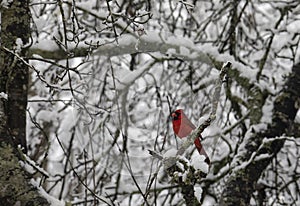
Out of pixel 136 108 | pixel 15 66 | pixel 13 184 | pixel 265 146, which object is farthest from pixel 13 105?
pixel 265 146

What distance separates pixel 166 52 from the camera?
11.8 ft

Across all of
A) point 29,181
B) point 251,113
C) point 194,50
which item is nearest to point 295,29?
point 251,113

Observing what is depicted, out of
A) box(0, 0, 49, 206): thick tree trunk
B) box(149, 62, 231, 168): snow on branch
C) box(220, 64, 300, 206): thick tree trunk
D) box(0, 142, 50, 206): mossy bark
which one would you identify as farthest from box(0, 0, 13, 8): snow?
box(220, 64, 300, 206): thick tree trunk

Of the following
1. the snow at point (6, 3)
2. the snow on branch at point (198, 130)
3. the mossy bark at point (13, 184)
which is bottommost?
the mossy bark at point (13, 184)

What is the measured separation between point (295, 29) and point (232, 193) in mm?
1770

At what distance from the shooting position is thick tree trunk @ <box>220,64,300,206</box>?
3.29m

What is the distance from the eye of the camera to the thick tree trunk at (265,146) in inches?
129

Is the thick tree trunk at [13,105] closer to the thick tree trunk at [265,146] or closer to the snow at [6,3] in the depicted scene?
the snow at [6,3]

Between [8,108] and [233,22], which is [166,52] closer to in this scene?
[233,22]

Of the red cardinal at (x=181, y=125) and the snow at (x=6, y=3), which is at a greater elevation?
the snow at (x=6, y=3)

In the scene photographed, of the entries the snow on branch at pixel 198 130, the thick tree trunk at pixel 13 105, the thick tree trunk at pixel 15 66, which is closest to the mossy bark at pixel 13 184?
the thick tree trunk at pixel 13 105

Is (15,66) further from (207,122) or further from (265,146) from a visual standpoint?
(265,146)

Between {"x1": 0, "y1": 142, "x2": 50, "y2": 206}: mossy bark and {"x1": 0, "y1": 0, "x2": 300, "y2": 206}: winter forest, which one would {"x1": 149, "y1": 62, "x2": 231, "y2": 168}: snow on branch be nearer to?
{"x1": 0, "y1": 0, "x2": 300, "y2": 206}: winter forest

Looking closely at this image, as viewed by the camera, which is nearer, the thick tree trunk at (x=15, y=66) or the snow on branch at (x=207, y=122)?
the snow on branch at (x=207, y=122)
